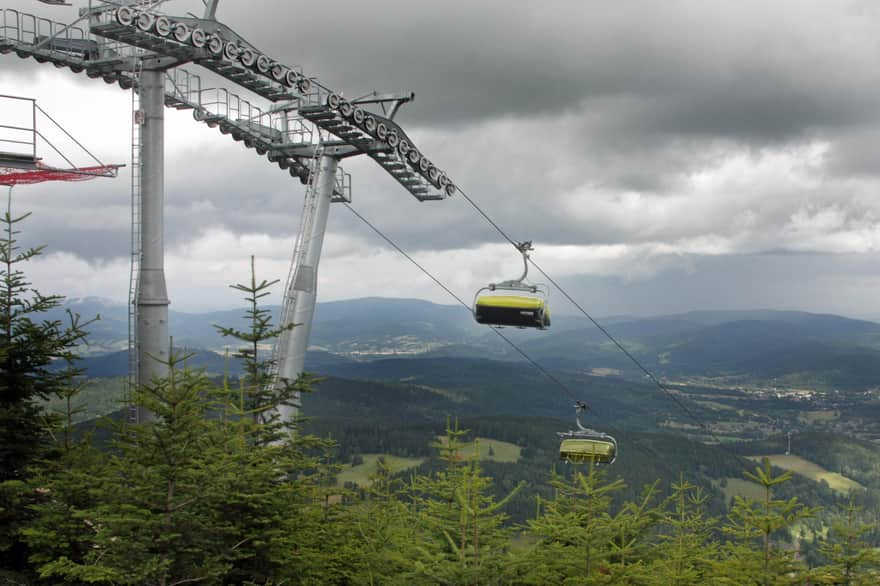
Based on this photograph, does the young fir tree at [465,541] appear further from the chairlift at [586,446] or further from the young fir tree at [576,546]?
the chairlift at [586,446]

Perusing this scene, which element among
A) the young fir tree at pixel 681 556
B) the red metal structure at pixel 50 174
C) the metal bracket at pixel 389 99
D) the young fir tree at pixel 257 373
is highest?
the metal bracket at pixel 389 99

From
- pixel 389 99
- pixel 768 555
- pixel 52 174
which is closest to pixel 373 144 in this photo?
pixel 389 99

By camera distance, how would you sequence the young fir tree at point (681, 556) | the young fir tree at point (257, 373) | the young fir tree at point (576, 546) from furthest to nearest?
the young fir tree at point (257, 373) → the young fir tree at point (681, 556) → the young fir tree at point (576, 546)

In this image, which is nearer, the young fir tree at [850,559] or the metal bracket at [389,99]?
the young fir tree at [850,559]

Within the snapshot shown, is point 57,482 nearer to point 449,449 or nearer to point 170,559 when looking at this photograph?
point 170,559

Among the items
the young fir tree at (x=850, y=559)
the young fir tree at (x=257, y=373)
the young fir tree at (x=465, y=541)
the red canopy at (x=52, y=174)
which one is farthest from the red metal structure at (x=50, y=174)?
the young fir tree at (x=850, y=559)

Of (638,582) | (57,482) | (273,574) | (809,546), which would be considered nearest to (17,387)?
(57,482)
